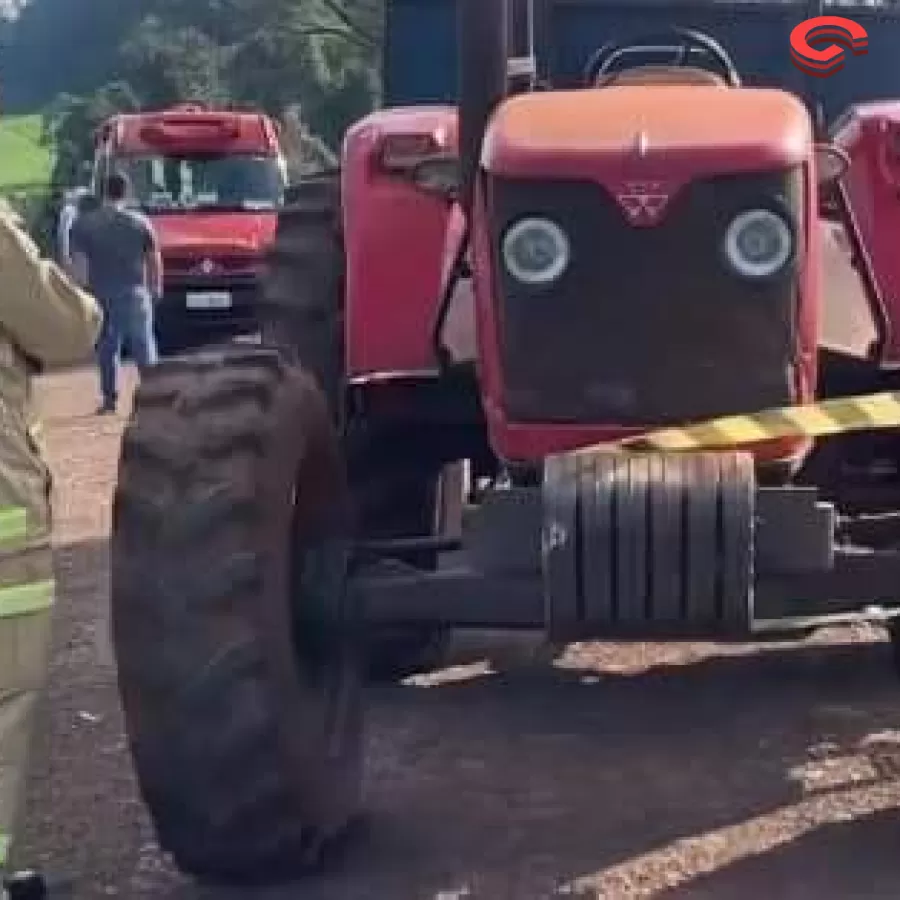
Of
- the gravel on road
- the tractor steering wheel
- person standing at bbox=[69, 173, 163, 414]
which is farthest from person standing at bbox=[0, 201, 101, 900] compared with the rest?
person standing at bbox=[69, 173, 163, 414]

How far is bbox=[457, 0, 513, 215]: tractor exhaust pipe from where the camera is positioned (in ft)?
18.6

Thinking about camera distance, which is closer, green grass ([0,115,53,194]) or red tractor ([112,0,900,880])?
red tractor ([112,0,900,880])

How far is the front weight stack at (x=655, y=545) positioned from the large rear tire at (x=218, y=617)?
69 cm

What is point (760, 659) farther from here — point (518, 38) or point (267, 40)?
point (267, 40)

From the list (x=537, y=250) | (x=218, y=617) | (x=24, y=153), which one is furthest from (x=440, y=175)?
(x=24, y=153)

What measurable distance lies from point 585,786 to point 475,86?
1.80 metres

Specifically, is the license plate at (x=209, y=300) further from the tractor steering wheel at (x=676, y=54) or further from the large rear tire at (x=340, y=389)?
the tractor steering wheel at (x=676, y=54)

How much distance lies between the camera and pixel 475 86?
5.81 meters

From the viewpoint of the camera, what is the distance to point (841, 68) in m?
8.66

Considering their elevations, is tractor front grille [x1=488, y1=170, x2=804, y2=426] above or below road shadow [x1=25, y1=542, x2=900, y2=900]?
above

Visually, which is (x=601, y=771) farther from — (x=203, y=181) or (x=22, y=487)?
(x=203, y=181)

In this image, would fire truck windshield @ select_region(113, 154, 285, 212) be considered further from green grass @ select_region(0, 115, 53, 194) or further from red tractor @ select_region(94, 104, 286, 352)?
green grass @ select_region(0, 115, 53, 194)

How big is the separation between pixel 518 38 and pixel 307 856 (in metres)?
2.34

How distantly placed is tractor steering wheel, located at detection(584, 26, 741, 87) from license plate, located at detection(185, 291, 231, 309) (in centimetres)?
1420
